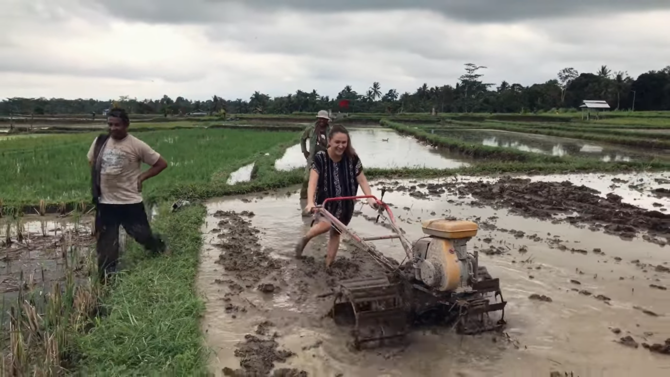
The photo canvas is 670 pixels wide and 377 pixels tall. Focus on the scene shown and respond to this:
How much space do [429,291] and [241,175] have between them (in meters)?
9.91

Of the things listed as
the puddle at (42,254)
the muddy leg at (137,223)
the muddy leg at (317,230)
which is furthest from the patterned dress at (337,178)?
the puddle at (42,254)

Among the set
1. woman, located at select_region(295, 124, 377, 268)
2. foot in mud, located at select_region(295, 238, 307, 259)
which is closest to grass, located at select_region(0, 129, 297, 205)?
foot in mud, located at select_region(295, 238, 307, 259)

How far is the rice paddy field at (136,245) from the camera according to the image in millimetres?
3365

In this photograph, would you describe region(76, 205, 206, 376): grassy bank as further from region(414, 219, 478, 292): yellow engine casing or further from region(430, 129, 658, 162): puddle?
region(430, 129, 658, 162): puddle

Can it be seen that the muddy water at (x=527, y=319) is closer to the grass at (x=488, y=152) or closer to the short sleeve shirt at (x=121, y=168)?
the short sleeve shirt at (x=121, y=168)

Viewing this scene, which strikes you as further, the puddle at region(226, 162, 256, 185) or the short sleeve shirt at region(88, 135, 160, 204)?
the puddle at region(226, 162, 256, 185)

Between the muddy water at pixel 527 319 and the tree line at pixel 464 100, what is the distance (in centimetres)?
4045

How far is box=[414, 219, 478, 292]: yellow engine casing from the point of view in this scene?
3.55m

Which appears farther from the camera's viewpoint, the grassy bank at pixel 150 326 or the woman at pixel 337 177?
→ the woman at pixel 337 177

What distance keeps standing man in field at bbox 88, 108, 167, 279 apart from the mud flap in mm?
2353

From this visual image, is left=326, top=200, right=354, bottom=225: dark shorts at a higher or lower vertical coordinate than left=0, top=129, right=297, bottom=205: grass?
higher

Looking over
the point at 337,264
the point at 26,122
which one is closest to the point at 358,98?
the point at 26,122

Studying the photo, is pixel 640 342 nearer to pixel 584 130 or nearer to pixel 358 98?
pixel 584 130

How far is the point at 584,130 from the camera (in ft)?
82.4
